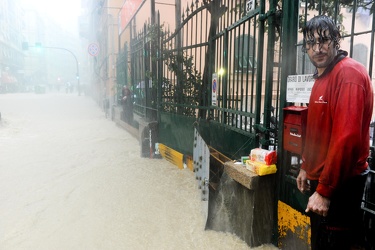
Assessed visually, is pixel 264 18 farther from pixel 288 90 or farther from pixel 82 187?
pixel 82 187

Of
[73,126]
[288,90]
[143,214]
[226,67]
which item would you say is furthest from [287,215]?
[73,126]

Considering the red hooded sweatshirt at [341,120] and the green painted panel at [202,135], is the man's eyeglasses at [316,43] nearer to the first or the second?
the red hooded sweatshirt at [341,120]

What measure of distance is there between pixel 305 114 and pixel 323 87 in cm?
48

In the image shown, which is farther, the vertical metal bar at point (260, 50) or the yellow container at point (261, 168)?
the vertical metal bar at point (260, 50)

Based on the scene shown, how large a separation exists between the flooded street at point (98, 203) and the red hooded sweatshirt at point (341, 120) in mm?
1644

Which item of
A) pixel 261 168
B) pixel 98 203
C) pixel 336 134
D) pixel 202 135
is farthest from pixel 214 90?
pixel 336 134

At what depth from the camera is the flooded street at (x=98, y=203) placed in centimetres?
341

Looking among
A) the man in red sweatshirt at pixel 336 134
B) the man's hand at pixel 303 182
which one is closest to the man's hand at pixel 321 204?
the man in red sweatshirt at pixel 336 134

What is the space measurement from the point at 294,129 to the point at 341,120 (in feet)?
3.15

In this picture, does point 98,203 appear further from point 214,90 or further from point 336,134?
point 336,134

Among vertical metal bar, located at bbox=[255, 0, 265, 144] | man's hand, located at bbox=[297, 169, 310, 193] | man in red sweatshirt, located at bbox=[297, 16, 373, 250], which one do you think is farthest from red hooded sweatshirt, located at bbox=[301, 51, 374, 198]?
vertical metal bar, located at bbox=[255, 0, 265, 144]

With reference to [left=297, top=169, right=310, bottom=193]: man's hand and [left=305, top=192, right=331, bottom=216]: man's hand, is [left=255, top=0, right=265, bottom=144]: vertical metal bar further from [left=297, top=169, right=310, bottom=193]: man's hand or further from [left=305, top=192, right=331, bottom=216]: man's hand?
[left=305, top=192, right=331, bottom=216]: man's hand

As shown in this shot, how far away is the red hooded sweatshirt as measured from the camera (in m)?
1.73

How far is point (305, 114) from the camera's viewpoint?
2.43m
